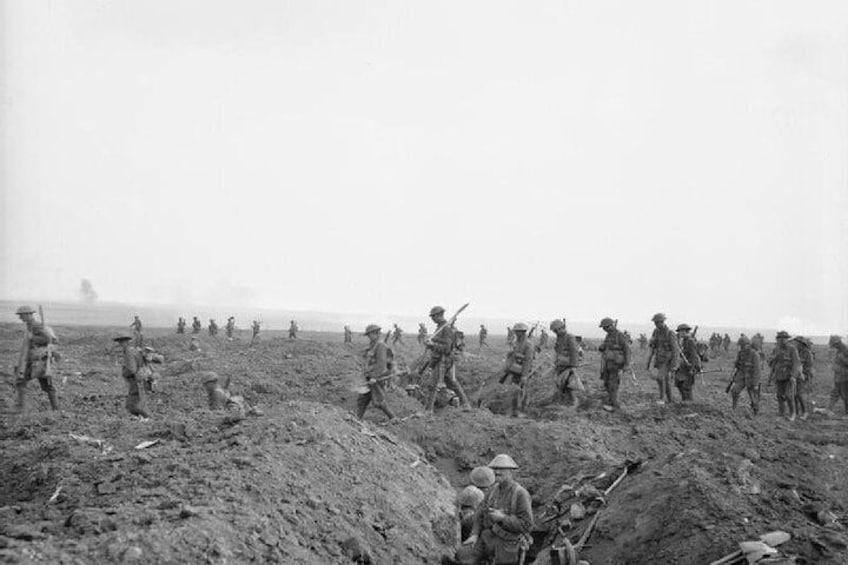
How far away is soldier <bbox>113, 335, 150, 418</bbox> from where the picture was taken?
10883 mm

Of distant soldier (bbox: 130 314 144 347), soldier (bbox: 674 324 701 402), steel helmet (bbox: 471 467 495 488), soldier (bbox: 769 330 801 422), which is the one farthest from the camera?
distant soldier (bbox: 130 314 144 347)

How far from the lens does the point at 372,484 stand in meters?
8.00

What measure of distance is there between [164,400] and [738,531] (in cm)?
1485

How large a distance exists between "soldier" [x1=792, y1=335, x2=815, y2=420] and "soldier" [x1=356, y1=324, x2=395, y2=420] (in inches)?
412

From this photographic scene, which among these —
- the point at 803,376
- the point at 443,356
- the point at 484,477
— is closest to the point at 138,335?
the point at 443,356

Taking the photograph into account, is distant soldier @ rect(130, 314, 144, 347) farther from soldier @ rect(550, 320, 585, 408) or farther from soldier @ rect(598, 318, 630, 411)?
soldier @ rect(598, 318, 630, 411)

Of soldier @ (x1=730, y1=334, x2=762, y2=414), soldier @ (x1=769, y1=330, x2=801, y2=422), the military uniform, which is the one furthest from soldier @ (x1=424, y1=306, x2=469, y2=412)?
soldier @ (x1=769, y1=330, x2=801, y2=422)

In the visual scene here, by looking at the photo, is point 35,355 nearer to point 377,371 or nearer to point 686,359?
point 377,371

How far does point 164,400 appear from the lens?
1730cm

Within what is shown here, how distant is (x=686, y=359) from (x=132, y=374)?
11.3 meters

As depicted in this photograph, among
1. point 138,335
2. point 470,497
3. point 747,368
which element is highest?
point 747,368

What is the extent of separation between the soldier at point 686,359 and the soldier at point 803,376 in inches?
122

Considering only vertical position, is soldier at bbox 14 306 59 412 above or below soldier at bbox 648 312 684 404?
below

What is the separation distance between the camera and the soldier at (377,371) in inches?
448
